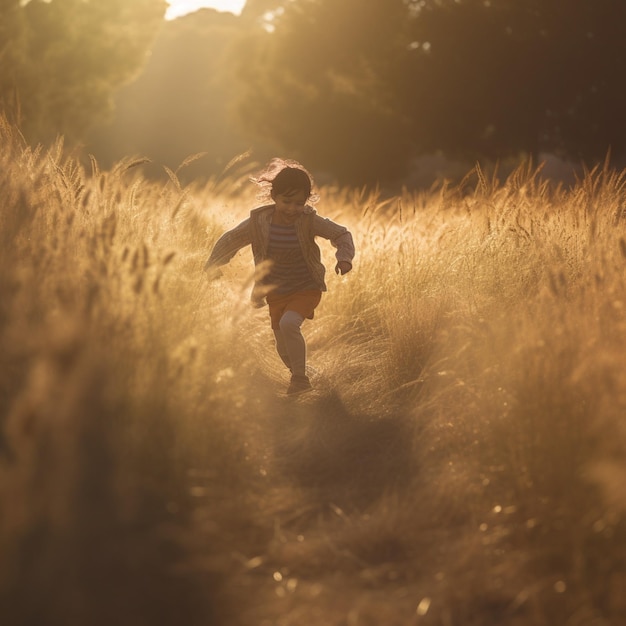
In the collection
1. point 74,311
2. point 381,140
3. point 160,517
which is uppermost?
point 74,311

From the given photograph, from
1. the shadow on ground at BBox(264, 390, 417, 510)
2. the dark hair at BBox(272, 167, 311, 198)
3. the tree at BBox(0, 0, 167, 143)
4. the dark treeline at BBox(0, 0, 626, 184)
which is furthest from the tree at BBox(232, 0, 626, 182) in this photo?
the shadow on ground at BBox(264, 390, 417, 510)

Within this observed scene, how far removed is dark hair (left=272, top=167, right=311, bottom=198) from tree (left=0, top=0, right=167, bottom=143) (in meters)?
16.4

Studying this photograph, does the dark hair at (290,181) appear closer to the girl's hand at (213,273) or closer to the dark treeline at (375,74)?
the girl's hand at (213,273)

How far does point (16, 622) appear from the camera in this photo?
1.95 m

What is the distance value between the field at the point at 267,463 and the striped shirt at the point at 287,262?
494 mm

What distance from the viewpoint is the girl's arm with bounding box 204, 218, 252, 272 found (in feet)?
14.6

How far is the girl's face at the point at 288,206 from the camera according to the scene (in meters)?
4.54

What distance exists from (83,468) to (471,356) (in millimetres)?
2048

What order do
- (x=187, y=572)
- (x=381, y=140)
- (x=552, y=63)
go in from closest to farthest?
(x=187, y=572) < (x=552, y=63) < (x=381, y=140)

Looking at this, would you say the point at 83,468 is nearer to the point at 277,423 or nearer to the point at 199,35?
the point at 277,423

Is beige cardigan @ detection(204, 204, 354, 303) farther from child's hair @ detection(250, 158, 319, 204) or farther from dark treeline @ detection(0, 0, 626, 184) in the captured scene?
dark treeline @ detection(0, 0, 626, 184)

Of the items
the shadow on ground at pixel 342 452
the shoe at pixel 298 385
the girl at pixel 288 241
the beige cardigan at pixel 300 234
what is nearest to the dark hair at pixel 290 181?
the girl at pixel 288 241

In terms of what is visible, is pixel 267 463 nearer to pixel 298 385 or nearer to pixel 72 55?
pixel 298 385

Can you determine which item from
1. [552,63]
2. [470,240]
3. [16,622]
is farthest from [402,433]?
[552,63]
